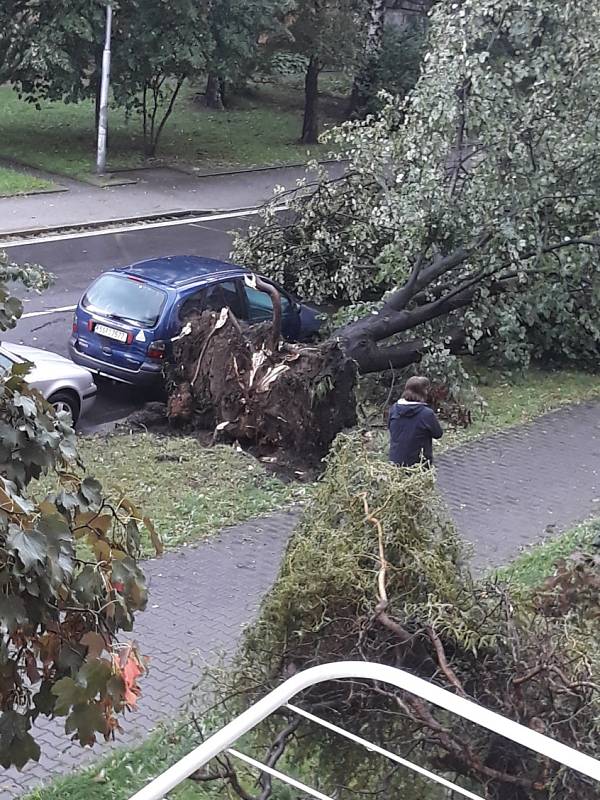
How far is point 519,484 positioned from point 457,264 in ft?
11.5

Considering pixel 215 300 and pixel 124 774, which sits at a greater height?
pixel 215 300

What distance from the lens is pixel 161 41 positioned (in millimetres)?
25672

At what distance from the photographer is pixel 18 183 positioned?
2450 centimetres

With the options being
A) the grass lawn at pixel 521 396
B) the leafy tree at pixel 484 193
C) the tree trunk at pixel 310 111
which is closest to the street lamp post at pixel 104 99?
the tree trunk at pixel 310 111

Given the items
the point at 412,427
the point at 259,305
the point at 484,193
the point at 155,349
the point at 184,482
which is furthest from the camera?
the point at 259,305

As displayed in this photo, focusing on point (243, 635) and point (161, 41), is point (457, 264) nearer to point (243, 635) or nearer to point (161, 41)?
point (243, 635)

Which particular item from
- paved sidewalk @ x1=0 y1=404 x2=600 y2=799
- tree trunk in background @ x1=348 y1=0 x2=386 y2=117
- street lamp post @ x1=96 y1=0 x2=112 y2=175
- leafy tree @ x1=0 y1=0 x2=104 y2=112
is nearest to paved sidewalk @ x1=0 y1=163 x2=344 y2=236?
street lamp post @ x1=96 y1=0 x2=112 y2=175

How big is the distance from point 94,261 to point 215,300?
6630mm

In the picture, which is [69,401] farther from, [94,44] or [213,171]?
[213,171]

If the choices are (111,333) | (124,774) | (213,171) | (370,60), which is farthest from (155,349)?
(370,60)

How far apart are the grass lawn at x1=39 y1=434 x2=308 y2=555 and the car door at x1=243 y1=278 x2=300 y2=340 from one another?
2728mm

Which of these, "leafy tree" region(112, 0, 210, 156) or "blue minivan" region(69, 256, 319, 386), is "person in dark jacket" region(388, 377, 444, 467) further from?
"leafy tree" region(112, 0, 210, 156)

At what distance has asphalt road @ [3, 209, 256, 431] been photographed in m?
13.3

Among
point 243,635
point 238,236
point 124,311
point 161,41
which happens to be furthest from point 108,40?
point 243,635
